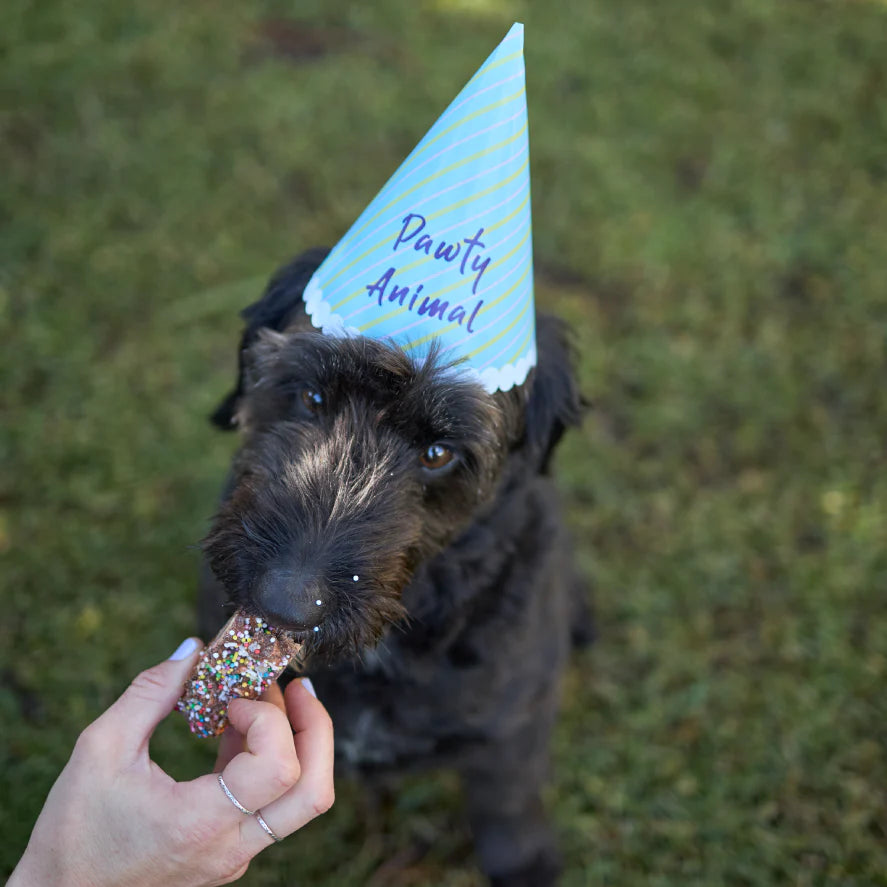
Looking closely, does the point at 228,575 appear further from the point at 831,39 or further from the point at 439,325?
the point at 831,39

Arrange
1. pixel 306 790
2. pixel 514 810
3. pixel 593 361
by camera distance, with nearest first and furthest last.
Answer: pixel 306 790 → pixel 514 810 → pixel 593 361

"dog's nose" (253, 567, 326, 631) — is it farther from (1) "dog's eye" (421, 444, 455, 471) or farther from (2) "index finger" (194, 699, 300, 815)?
(1) "dog's eye" (421, 444, 455, 471)

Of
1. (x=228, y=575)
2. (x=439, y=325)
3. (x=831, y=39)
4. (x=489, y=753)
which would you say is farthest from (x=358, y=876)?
(x=831, y=39)

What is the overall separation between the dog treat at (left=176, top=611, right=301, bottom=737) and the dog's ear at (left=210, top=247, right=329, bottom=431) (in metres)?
0.96

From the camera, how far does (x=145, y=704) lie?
1874 mm

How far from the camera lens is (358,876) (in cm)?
306

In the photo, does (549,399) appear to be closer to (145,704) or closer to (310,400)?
(310,400)

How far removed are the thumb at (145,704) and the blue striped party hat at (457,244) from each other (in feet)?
3.09

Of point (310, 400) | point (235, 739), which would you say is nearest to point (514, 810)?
point (235, 739)

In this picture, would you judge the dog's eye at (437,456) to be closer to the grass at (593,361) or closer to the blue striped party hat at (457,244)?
the blue striped party hat at (457,244)

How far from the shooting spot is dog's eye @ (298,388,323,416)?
2.28 metres

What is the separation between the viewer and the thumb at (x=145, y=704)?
1815mm

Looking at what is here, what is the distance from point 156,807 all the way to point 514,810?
1584 mm

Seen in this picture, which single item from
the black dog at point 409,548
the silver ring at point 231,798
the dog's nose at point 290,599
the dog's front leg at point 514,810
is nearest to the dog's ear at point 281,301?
the black dog at point 409,548
